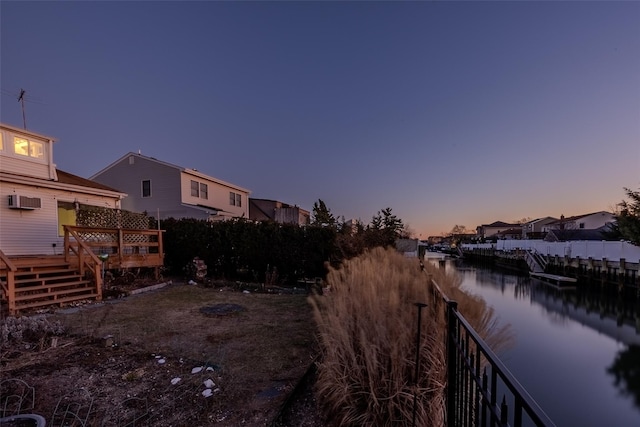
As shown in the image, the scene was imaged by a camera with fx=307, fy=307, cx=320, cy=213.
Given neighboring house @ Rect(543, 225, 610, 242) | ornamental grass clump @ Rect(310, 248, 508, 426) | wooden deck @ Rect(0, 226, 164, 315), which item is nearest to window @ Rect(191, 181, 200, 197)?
wooden deck @ Rect(0, 226, 164, 315)

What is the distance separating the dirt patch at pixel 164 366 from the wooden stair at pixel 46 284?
0.82m

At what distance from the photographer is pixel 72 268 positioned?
838cm

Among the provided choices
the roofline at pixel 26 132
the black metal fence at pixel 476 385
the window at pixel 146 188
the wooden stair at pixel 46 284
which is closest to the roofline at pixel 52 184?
the roofline at pixel 26 132

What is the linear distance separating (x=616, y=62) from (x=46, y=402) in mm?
16964

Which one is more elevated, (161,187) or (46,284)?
(161,187)

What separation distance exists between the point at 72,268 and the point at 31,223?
405 centimetres

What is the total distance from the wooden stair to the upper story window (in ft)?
18.3

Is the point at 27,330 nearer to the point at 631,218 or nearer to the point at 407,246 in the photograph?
the point at 407,246

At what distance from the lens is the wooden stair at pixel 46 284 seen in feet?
21.9

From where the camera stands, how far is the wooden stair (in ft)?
21.9

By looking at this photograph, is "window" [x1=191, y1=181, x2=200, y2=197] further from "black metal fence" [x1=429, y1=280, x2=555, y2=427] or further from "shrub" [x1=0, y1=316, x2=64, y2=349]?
"black metal fence" [x1=429, y1=280, x2=555, y2=427]

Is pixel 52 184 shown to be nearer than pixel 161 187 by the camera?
Yes

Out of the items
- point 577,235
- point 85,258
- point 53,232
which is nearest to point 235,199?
point 53,232

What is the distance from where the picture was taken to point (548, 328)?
37.1 feet
